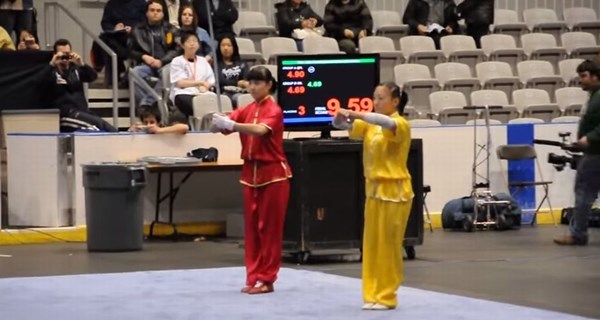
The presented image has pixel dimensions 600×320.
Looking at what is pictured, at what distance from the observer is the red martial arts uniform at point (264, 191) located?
1255 cm

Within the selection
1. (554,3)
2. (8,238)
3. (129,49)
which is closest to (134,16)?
(129,49)

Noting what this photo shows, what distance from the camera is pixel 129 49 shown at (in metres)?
20.8

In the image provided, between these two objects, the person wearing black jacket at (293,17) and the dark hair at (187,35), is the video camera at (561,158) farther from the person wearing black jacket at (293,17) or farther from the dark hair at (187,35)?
the person wearing black jacket at (293,17)

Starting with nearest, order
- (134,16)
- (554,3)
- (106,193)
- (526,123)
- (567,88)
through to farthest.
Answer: (106,193) < (526,123) < (134,16) < (567,88) < (554,3)

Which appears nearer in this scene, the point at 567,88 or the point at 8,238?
the point at 8,238

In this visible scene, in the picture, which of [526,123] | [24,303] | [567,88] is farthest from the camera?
[567,88]

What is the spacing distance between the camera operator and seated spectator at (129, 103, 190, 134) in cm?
499

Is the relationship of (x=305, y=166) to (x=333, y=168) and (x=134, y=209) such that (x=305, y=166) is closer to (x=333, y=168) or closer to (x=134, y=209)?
(x=333, y=168)

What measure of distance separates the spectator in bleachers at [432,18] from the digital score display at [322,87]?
887cm

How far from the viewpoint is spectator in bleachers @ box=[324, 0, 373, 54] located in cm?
2339

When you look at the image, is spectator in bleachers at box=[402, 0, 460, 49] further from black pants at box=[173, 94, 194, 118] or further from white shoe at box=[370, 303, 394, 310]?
white shoe at box=[370, 303, 394, 310]

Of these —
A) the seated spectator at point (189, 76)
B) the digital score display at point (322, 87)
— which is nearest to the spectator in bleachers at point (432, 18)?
the seated spectator at point (189, 76)

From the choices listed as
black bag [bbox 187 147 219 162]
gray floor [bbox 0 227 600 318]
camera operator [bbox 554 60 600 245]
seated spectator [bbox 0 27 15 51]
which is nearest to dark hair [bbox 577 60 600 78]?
camera operator [bbox 554 60 600 245]

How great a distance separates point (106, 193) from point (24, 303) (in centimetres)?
486
